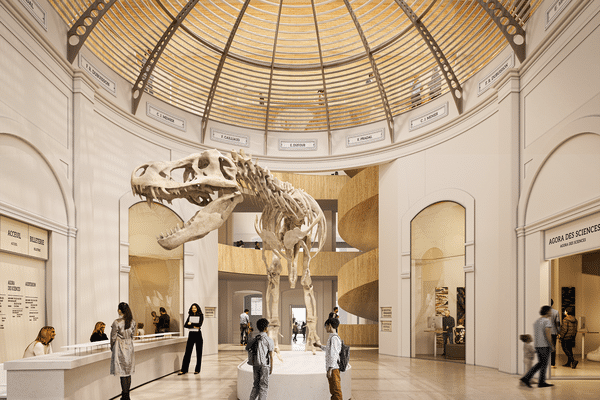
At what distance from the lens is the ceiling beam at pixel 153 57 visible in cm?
1288

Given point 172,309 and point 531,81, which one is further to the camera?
point 172,309

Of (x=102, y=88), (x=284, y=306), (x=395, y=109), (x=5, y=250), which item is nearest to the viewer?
(x=5, y=250)

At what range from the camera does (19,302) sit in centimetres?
878

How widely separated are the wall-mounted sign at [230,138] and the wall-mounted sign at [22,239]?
7.20 meters

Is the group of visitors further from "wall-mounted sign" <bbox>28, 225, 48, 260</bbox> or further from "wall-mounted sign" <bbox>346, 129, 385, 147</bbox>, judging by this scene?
"wall-mounted sign" <bbox>28, 225, 48, 260</bbox>

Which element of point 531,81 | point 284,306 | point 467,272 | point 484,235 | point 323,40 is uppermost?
point 323,40

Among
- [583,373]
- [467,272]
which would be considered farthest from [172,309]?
[583,373]

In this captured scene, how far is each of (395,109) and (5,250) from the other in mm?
10982

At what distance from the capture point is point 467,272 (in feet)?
42.4

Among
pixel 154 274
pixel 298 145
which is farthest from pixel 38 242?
pixel 298 145

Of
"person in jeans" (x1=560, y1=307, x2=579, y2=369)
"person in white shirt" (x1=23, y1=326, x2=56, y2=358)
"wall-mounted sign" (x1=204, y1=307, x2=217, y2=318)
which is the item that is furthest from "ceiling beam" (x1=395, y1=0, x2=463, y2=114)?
"person in white shirt" (x1=23, y1=326, x2=56, y2=358)

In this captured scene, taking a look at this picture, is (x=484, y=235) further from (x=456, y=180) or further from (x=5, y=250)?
(x=5, y=250)

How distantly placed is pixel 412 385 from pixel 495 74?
7078 millimetres

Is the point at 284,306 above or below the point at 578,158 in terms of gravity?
below
